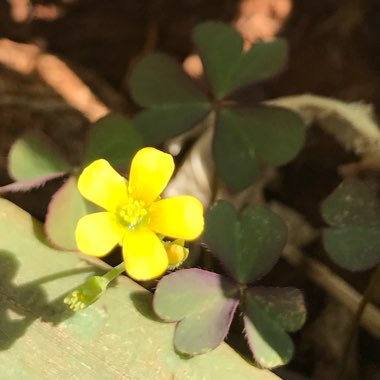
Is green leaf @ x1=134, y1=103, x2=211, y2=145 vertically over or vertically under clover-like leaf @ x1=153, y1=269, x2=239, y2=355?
over

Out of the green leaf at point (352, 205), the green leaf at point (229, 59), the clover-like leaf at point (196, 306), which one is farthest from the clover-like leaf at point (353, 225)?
the green leaf at point (229, 59)

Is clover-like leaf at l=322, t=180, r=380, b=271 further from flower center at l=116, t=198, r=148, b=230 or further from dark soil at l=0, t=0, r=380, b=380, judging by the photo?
flower center at l=116, t=198, r=148, b=230

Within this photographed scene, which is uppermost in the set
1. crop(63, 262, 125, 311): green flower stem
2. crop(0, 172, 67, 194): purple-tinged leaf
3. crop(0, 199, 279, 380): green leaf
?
crop(63, 262, 125, 311): green flower stem

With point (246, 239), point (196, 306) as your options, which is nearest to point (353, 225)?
point (246, 239)

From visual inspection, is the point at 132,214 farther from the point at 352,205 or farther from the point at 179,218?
the point at 352,205

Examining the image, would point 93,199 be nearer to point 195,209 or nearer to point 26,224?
point 195,209

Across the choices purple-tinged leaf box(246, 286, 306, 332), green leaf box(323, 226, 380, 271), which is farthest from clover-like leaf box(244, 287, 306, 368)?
green leaf box(323, 226, 380, 271)

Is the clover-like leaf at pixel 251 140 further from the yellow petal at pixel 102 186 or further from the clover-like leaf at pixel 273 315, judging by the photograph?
the yellow petal at pixel 102 186

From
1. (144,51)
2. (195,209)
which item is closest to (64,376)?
(195,209)
